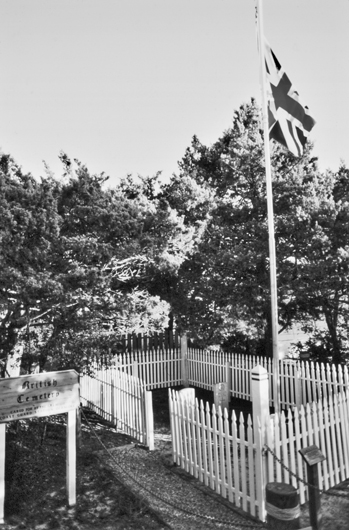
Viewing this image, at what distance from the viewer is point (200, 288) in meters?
13.6

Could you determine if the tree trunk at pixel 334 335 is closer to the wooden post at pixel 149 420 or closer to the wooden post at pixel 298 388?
the wooden post at pixel 298 388

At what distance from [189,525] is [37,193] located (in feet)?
21.9

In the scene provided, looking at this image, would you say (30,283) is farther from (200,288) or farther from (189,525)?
(200,288)

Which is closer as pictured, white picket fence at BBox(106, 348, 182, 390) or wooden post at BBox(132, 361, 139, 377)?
wooden post at BBox(132, 361, 139, 377)

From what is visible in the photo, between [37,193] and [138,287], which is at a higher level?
[37,193]

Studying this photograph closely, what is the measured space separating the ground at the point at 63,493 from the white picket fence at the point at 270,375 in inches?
117

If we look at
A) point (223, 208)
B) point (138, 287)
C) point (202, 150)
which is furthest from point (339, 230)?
point (202, 150)

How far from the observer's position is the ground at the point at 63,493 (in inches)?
206

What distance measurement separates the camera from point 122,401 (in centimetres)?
916

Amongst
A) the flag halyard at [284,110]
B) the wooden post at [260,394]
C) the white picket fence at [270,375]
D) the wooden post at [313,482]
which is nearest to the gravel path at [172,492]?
the wooden post at [313,482]

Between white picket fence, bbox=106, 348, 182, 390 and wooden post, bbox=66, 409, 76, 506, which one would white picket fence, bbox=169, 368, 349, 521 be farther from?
white picket fence, bbox=106, 348, 182, 390

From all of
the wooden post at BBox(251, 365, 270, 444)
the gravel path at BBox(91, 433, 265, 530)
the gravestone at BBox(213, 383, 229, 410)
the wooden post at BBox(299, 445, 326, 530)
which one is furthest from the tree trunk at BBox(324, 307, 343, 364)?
the wooden post at BBox(299, 445, 326, 530)

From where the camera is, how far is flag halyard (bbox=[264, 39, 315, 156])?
387 inches

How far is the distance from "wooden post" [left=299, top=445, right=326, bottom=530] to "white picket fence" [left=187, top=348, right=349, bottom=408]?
11.3ft
